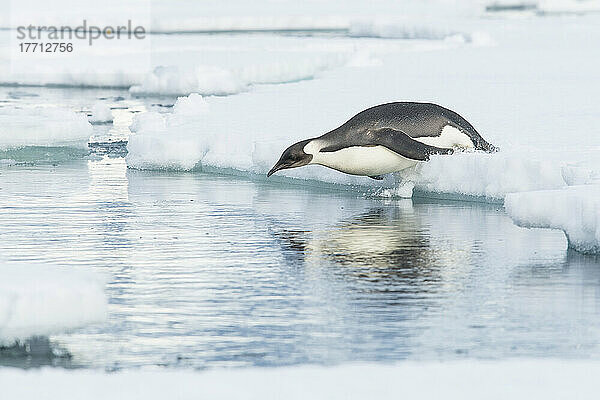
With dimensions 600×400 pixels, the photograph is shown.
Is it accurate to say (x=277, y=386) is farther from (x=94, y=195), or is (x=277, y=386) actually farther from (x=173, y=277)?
(x=94, y=195)

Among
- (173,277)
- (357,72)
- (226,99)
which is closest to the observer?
(173,277)

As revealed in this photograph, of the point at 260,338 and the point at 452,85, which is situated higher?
the point at 452,85

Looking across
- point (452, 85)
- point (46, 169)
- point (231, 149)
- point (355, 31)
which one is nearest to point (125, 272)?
point (231, 149)

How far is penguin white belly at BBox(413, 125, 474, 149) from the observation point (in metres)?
10.7

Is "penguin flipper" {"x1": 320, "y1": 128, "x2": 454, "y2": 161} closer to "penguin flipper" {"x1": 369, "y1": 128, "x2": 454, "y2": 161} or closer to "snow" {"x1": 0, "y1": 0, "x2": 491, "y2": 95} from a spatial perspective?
"penguin flipper" {"x1": 369, "y1": 128, "x2": 454, "y2": 161}

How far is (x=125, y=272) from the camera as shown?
25.8 ft

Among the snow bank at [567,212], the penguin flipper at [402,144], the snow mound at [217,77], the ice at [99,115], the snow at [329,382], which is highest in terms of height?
the snow mound at [217,77]

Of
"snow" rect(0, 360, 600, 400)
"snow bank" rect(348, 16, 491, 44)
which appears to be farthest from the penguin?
"snow bank" rect(348, 16, 491, 44)

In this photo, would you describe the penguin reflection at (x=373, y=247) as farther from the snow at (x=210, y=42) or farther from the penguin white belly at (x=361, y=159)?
the snow at (x=210, y=42)

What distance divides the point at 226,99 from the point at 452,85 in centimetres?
284

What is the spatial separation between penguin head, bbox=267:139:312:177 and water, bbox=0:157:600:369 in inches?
12.9

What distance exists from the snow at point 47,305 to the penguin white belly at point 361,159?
4332mm

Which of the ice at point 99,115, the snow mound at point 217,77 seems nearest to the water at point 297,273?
the ice at point 99,115

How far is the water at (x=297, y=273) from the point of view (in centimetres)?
617
